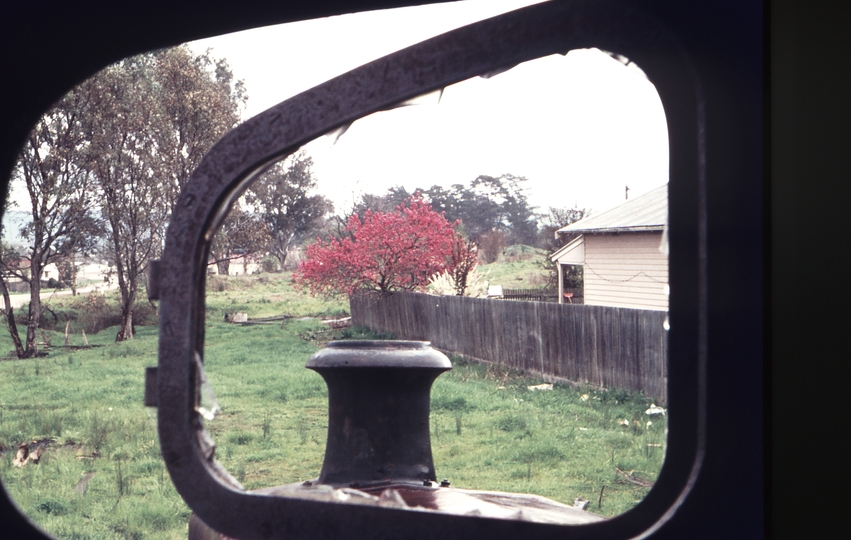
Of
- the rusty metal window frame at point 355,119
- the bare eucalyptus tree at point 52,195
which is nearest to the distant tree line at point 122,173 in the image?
the bare eucalyptus tree at point 52,195

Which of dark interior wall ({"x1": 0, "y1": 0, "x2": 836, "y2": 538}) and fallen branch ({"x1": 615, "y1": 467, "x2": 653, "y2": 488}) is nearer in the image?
dark interior wall ({"x1": 0, "y1": 0, "x2": 836, "y2": 538})

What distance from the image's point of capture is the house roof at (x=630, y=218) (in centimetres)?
1266

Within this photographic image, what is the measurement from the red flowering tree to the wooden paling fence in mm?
524

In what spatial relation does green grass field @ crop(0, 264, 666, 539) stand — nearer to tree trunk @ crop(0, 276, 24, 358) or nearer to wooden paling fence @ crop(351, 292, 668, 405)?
wooden paling fence @ crop(351, 292, 668, 405)

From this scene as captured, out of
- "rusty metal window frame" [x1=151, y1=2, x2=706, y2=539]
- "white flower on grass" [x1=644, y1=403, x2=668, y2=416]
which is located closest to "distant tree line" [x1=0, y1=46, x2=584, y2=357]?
"white flower on grass" [x1=644, y1=403, x2=668, y2=416]

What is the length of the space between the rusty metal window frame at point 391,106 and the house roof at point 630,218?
11.7 m

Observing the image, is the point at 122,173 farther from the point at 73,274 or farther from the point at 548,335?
the point at 548,335

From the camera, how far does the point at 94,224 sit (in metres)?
14.4

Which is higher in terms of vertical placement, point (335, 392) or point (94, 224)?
point (94, 224)

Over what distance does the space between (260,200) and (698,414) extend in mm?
22560

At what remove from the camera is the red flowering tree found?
1341 centimetres

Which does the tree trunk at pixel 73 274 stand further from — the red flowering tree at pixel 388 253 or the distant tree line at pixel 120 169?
the red flowering tree at pixel 388 253

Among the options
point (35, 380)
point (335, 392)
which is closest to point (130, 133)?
point (35, 380)

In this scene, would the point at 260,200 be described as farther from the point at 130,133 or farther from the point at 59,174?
the point at 59,174
